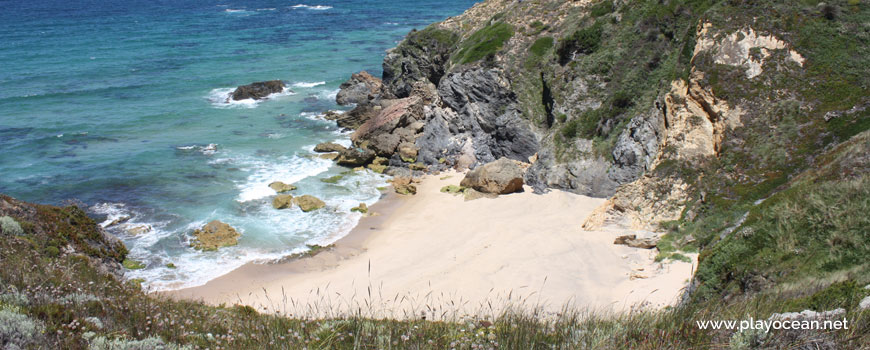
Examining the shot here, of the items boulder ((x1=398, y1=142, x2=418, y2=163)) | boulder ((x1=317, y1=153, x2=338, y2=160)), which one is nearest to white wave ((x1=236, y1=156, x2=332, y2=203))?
boulder ((x1=317, y1=153, x2=338, y2=160))

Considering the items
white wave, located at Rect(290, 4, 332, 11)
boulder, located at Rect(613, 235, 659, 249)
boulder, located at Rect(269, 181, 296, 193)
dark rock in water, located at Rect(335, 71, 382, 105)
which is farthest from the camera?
white wave, located at Rect(290, 4, 332, 11)

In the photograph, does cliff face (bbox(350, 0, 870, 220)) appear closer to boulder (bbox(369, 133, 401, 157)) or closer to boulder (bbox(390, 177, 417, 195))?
boulder (bbox(369, 133, 401, 157))

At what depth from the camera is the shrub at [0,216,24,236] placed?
13438 millimetres

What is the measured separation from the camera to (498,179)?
22469 millimetres

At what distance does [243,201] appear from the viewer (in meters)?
24.1

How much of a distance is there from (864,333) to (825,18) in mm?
17436

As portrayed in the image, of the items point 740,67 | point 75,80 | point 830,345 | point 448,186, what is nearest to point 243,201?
point 448,186

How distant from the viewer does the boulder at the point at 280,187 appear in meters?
25.0

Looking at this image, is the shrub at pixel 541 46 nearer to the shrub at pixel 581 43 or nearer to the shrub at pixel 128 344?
the shrub at pixel 581 43

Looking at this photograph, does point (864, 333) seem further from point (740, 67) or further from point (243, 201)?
point (243, 201)

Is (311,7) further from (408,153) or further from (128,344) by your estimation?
(128,344)

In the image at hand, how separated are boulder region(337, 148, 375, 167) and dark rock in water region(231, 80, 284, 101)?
59.2ft

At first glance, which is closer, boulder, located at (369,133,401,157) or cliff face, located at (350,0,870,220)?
cliff face, located at (350,0,870,220)

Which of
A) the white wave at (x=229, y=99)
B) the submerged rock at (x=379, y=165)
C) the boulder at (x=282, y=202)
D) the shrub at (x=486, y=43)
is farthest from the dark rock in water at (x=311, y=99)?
the boulder at (x=282, y=202)
